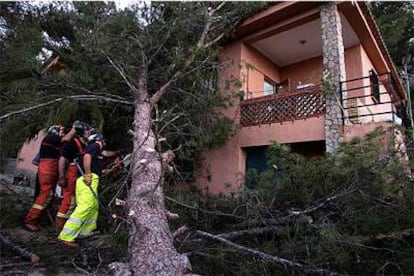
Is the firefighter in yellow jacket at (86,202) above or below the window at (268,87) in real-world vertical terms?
below

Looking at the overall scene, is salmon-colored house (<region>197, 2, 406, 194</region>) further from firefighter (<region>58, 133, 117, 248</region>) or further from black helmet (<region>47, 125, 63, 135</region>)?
black helmet (<region>47, 125, 63, 135</region>)

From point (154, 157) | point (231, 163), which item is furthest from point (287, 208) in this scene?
point (231, 163)

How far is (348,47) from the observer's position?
1071cm

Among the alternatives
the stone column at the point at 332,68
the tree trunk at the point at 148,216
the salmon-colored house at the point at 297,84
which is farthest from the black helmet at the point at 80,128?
the stone column at the point at 332,68

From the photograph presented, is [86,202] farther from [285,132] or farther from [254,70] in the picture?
[254,70]

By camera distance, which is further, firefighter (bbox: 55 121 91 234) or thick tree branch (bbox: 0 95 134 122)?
thick tree branch (bbox: 0 95 134 122)

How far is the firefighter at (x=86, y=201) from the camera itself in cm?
464

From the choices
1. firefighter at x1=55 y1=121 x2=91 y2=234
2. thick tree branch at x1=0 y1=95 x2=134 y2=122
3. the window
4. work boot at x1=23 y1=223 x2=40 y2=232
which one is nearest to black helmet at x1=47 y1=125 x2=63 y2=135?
firefighter at x1=55 y1=121 x2=91 y2=234

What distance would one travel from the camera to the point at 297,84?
11398mm

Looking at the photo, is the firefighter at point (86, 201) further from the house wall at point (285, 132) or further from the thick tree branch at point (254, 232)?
the house wall at point (285, 132)

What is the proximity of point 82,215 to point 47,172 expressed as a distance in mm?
1515

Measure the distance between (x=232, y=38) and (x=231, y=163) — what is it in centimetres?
350

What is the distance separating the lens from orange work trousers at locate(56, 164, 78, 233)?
5.39 m

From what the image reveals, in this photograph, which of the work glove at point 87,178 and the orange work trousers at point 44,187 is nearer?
the work glove at point 87,178
